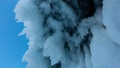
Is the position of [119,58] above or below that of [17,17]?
below

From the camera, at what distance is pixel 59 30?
4191 millimetres

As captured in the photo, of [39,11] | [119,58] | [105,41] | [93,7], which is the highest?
[39,11]

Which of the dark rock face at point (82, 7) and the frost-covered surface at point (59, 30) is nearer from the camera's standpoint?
the frost-covered surface at point (59, 30)

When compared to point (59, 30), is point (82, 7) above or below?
above

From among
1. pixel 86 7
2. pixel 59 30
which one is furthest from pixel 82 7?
pixel 59 30

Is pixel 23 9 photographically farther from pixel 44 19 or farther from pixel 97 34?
pixel 97 34

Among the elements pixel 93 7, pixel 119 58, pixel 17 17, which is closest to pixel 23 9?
pixel 17 17

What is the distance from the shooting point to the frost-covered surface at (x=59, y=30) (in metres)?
4.01

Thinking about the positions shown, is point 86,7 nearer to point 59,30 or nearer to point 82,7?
point 82,7

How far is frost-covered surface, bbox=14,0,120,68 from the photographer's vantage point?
401cm

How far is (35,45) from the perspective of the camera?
433 centimetres

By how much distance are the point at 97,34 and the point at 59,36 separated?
69 cm

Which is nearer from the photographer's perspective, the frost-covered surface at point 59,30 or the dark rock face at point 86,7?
the frost-covered surface at point 59,30

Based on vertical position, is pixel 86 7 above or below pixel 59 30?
above
